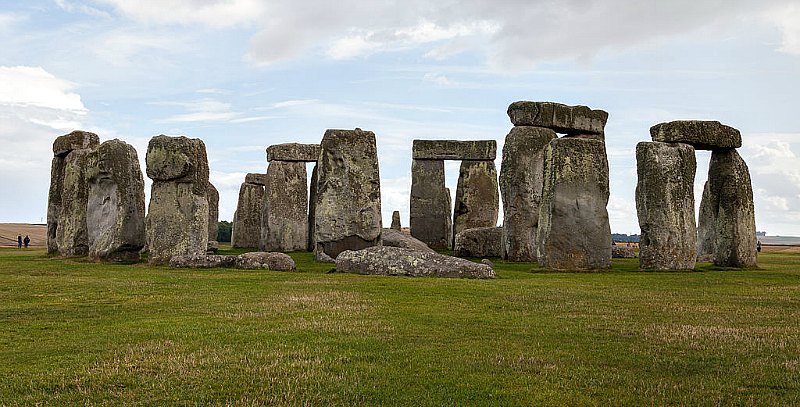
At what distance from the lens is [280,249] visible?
3062cm

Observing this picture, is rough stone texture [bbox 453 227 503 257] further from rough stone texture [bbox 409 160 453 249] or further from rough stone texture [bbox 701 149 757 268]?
rough stone texture [bbox 409 160 453 249]

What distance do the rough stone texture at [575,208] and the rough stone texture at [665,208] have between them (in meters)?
1.11

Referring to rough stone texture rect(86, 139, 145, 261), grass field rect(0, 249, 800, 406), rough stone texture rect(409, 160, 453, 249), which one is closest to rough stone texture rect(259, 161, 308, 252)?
rough stone texture rect(409, 160, 453, 249)

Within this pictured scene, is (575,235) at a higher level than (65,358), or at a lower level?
higher

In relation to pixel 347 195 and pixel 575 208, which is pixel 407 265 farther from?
pixel 347 195

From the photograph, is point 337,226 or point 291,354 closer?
point 291,354

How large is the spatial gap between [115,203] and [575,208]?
1169 centimetres

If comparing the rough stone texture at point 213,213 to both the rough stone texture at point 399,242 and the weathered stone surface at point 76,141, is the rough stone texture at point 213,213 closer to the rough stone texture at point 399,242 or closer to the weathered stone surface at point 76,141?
the weathered stone surface at point 76,141

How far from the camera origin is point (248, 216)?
115ft

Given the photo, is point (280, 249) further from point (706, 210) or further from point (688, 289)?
point (688, 289)

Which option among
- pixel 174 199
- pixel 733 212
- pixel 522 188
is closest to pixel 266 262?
pixel 174 199

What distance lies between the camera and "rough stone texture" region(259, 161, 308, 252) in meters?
31.1

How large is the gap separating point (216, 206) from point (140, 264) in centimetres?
1737

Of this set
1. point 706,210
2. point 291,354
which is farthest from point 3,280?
point 706,210
